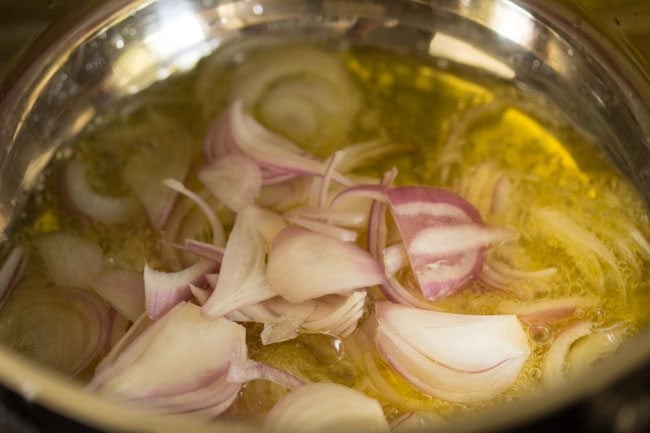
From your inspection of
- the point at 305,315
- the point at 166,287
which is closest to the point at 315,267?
the point at 305,315

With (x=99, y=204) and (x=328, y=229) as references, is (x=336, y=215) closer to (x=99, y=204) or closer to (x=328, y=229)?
(x=328, y=229)

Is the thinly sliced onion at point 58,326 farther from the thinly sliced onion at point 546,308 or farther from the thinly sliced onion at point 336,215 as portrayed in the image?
the thinly sliced onion at point 546,308

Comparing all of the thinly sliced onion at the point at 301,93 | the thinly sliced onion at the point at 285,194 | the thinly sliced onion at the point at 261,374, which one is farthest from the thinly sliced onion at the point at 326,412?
the thinly sliced onion at the point at 301,93

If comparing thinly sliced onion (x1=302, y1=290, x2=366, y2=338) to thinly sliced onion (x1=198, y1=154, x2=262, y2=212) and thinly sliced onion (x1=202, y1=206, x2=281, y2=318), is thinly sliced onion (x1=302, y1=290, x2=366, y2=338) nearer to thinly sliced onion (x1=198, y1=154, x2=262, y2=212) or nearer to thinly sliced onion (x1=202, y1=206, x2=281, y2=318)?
thinly sliced onion (x1=202, y1=206, x2=281, y2=318)

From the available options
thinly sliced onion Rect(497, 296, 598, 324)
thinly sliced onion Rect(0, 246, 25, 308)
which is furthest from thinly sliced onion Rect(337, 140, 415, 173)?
thinly sliced onion Rect(0, 246, 25, 308)

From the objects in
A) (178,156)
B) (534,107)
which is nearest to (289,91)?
(178,156)

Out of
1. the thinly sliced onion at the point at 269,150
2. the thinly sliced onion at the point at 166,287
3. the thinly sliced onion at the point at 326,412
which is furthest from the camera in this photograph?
the thinly sliced onion at the point at 269,150
